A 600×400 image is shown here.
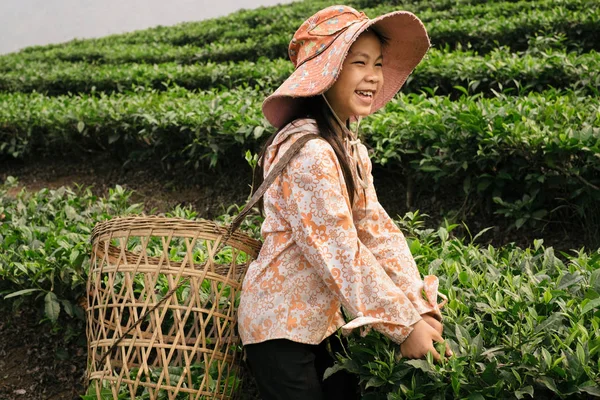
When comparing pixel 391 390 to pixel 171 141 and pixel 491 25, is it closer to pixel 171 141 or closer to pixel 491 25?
pixel 171 141

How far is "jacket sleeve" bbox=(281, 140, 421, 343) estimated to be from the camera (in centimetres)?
177

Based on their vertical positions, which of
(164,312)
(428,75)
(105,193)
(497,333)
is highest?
(164,312)

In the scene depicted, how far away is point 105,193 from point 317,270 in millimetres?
3848

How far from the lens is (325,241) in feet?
5.85

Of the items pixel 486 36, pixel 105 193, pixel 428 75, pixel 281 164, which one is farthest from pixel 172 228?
pixel 486 36

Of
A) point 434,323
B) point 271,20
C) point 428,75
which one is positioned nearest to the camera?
point 434,323

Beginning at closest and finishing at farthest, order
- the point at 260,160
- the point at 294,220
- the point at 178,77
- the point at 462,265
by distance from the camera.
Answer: the point at 294,220 < the point at 260,160 < the point at 462,265 < the point at 178,77

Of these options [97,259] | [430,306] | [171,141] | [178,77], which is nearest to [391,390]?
[430,306]

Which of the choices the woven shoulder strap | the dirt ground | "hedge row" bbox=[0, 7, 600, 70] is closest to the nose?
the woven shoulder strap

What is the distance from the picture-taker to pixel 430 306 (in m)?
1.90

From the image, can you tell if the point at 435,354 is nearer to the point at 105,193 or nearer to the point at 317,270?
the point at 317,270

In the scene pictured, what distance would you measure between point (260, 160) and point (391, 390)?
0.82 meters

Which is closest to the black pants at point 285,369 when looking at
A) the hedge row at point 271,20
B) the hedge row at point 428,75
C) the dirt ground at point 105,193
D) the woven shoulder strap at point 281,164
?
the woven shoulder strap at point 281,164

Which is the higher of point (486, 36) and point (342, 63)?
point (342, 63)
